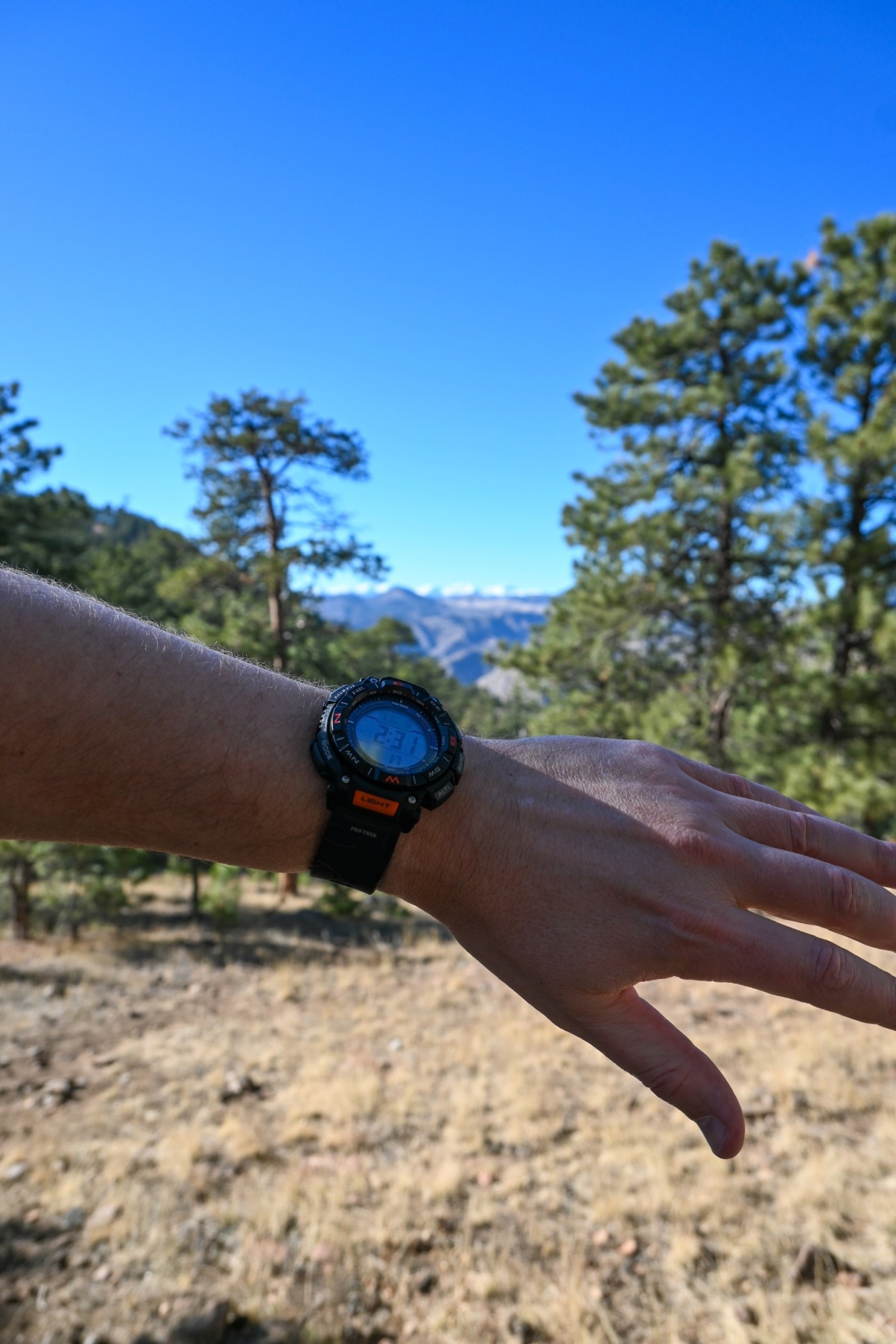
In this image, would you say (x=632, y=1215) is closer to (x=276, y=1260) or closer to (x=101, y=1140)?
(x=276, y=1260)

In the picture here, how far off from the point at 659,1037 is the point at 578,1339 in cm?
232

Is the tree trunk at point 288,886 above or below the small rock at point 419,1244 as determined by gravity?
below

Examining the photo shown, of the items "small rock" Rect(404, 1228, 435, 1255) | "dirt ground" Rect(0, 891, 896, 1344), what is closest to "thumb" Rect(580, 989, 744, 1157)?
"dirt ground" Rect(0, 891, 896, 1344)

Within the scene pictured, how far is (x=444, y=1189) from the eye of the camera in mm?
3867

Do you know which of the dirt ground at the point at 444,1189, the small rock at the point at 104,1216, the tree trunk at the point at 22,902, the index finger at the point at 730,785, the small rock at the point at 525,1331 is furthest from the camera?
the tree trunk at the point at 22,902

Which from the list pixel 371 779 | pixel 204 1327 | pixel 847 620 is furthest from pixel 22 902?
pixel 371 779

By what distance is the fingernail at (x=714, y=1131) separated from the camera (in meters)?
1.21

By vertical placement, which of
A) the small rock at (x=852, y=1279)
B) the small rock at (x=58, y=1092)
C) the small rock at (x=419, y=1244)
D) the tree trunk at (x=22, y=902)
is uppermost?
the small rock at (x=852, y=1279)

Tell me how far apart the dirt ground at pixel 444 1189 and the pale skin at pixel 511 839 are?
234 cm

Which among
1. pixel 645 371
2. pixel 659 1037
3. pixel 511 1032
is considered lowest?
pixel 511 1032

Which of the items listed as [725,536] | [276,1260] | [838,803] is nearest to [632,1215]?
[276,1260]

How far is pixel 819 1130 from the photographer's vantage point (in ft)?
13.9

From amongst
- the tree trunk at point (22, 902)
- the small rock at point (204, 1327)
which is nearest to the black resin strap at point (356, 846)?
the small rock at point (204, 1327)

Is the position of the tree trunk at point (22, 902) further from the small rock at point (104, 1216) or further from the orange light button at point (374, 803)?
the orange light button at point (374, 803)
